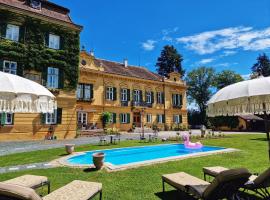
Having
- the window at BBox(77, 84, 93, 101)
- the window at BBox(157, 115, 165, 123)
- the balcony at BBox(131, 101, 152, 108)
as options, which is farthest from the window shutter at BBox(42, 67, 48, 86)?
the window at BBox(157, 115, 165, 123)

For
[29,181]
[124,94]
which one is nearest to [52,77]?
[124,94]

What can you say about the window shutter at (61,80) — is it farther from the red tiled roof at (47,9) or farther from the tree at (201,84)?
the tree at (201,84)

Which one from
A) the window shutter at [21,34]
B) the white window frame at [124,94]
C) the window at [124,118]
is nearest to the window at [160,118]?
the window at [124,118]

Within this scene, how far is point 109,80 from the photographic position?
A: 106 ft

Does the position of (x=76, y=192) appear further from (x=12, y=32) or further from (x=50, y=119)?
(x=12, y=32)

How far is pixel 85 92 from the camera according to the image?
2969 cm

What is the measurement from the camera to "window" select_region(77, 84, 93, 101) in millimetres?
29234

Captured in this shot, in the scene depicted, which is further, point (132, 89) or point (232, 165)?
point (132, 89)

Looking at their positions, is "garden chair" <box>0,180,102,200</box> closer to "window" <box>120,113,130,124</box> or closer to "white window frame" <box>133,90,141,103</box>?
"window" <box>120,113,130,124</box>

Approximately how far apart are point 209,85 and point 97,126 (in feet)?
124

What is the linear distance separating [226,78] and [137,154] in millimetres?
48639

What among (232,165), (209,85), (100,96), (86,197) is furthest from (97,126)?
(209,85)

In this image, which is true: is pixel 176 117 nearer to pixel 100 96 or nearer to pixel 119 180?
pixel 100 96

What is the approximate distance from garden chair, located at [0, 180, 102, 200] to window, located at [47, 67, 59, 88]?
18594mm
